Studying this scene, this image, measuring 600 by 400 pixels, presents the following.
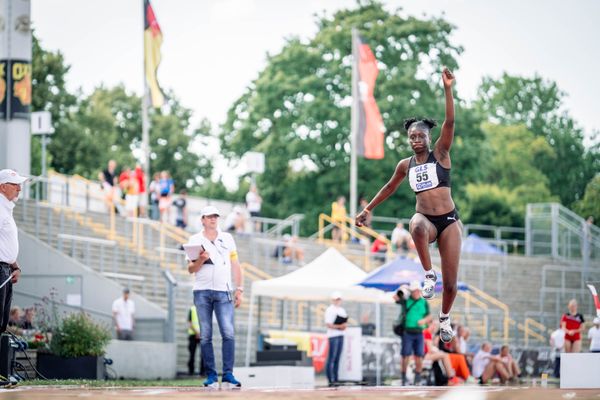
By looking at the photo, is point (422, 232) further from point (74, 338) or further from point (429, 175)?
point (74, 338)

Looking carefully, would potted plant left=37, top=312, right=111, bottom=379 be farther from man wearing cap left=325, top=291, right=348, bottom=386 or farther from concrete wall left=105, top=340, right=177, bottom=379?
man wearing cap left=325, top=291, right=348, bottom=386

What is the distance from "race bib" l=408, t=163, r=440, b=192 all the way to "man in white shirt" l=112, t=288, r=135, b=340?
46.2ft

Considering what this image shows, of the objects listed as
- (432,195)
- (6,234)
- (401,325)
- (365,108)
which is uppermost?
(365,108)

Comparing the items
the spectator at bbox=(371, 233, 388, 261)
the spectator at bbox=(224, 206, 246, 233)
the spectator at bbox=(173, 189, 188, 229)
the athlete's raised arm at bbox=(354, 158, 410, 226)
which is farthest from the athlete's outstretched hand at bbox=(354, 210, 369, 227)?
the spectator at bbox=(371, 233, 388, 261)

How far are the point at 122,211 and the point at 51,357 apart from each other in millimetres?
17929

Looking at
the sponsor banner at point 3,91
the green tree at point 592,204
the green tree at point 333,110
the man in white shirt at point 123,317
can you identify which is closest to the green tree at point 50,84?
the green tree at point 333,110

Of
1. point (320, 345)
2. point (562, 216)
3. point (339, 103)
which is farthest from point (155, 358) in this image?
point (339, 103)

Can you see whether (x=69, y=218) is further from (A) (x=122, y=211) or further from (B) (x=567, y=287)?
(B) (x=567, y=287)

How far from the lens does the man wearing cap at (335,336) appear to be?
79.1 feet

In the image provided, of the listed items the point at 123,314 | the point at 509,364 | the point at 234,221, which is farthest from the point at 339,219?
the point at 123,314

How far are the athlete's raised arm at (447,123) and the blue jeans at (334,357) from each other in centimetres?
1032

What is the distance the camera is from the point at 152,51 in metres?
38.2

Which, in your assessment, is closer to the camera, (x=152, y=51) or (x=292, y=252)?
(x=292, y=252)

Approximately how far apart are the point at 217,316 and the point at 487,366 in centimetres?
1332
